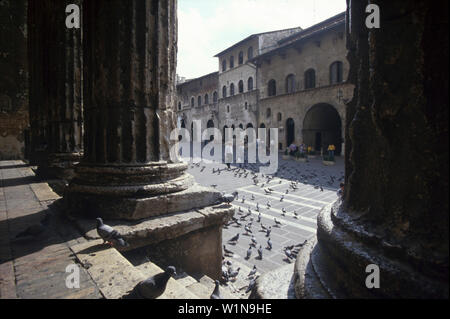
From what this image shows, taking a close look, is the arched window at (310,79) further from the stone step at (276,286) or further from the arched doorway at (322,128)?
the stone step at (276,286)

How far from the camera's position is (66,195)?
114 inches

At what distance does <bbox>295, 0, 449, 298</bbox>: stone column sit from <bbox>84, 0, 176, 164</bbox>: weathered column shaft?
1987 millimetres

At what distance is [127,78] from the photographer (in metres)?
2.59

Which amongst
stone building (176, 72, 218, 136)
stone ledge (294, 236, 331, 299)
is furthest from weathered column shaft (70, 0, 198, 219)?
stone building (176, 72, 218, 136)

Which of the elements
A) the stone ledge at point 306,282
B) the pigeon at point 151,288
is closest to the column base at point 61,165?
the pigeon at point 151,288

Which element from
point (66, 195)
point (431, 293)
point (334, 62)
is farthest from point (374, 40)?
point (334, 62)

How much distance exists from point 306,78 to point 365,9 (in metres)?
21.4

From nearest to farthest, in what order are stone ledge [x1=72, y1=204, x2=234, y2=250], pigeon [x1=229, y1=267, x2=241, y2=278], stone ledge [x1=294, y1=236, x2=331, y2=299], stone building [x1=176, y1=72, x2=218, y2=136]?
stone ledge [x1=294, y1=236, x2=331, y2=299], stone ledge [x1=72, y1=204, x2=234, y2=250], pigeon [x1=229, y1=267, x2=241, y2=278], stone building [x1=176, y1=72, x2=218, y2=136]

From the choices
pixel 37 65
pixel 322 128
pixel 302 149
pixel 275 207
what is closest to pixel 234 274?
pixel 275 207

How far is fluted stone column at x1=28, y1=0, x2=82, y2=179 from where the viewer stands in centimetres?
474

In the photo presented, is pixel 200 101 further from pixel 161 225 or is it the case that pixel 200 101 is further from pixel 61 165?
pixel 161 225

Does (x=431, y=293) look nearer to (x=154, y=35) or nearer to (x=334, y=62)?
(x=154, y=35)

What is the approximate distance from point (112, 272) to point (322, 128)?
21.6 meters

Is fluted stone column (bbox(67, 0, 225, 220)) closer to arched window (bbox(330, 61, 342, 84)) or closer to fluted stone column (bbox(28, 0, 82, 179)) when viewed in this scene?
fluted stone column (bbox(28, 0, 82, 179))
